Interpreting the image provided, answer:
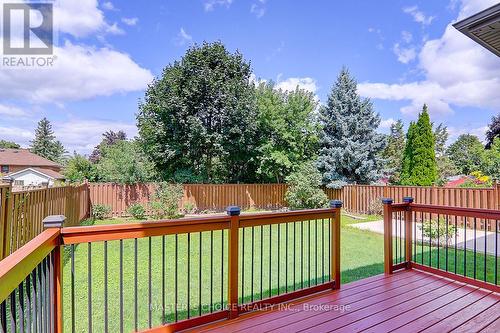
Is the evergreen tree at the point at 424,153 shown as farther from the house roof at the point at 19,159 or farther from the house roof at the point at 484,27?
the house roof at the point at 19,159

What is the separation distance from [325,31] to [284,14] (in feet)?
5.76

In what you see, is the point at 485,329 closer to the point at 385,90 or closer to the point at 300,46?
the point at 300,46

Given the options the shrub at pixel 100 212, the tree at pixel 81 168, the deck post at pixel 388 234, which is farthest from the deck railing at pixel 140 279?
the tree at pixel 81 168

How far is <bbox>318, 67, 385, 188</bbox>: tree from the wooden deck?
10.1 metres

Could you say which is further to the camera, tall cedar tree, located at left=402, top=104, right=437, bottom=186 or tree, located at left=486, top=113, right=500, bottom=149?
tree, located at left=486, top=113, right=500, bottom=149

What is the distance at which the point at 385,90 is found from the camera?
58.2ft

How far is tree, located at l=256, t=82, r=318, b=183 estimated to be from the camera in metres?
13.9

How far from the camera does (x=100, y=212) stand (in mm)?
10867

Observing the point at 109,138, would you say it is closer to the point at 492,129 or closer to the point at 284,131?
the point at 284,131

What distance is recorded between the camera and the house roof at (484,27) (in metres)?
2.28

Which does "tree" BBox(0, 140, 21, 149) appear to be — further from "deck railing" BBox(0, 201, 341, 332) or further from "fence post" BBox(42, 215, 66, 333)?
"fence post" BBox(42, 215, 66, 333)

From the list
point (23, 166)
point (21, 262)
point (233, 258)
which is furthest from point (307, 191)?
point (23, 166)

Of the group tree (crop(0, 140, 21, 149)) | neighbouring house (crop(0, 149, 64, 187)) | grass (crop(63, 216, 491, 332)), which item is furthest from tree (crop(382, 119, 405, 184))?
tree (crop(0, 140, 21, 149))

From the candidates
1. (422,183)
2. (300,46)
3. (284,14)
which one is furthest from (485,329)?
(422,183)
